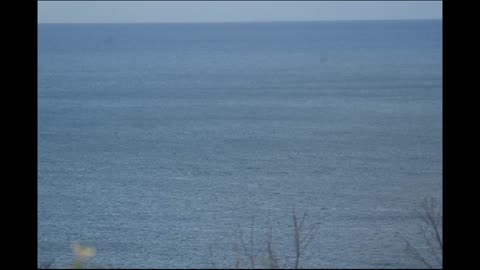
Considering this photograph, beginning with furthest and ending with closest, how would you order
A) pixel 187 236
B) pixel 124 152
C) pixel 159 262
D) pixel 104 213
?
pixel 124 152
pixel 104 213
pixel 187 236
pixel 159 262

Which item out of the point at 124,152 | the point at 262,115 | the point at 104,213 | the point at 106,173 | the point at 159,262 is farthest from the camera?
the point at 262,115

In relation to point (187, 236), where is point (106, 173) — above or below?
below

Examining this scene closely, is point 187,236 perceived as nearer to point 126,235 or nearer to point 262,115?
point 126,235

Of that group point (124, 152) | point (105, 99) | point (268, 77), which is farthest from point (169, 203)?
point (268, 77)

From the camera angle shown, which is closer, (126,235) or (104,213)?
(126,235)
